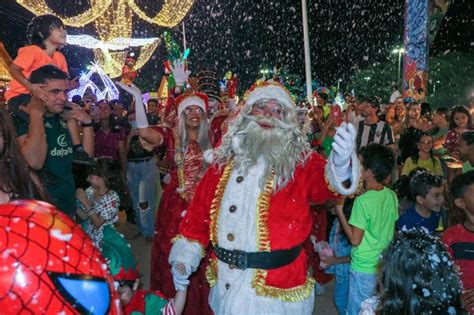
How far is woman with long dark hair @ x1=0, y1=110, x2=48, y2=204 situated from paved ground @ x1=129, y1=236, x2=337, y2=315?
11.3ft

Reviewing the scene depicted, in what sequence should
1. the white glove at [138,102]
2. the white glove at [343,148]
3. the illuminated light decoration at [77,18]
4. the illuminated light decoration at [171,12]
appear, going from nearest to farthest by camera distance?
1. the white glove at [343,148]
2. the white glove at [138,102]
3. the illuminated light decoration at [77,18]
4. the illuminated light decoration at [171,12]

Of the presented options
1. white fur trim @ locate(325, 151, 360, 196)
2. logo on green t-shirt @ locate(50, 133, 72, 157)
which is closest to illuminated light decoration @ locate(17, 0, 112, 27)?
logo on green t-shirt @ locate(50, 133, 72, 157)

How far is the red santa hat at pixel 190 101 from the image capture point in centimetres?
455

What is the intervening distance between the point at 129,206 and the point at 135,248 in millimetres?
1183

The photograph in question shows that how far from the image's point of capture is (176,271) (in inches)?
109

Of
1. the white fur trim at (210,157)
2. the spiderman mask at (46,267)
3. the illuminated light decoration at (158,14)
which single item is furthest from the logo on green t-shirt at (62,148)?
the illuminated light decoration at (158,14)

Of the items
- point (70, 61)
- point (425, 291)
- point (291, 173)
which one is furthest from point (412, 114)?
point (70, 61)

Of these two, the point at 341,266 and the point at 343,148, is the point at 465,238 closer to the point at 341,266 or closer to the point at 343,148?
the point at 343,148

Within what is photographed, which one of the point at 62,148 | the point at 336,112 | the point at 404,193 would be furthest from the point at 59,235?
the point at 336,112

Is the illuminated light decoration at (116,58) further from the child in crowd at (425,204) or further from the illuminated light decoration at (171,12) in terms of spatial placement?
the child in crowd at (425,204)

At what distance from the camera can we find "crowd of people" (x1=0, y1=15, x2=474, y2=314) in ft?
6.60

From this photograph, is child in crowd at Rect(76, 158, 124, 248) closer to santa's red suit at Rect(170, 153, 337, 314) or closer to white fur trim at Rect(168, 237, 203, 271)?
white fur trim at Rect(168, 237, 203, 271)

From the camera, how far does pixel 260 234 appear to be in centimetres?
266

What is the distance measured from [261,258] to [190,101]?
225cm
